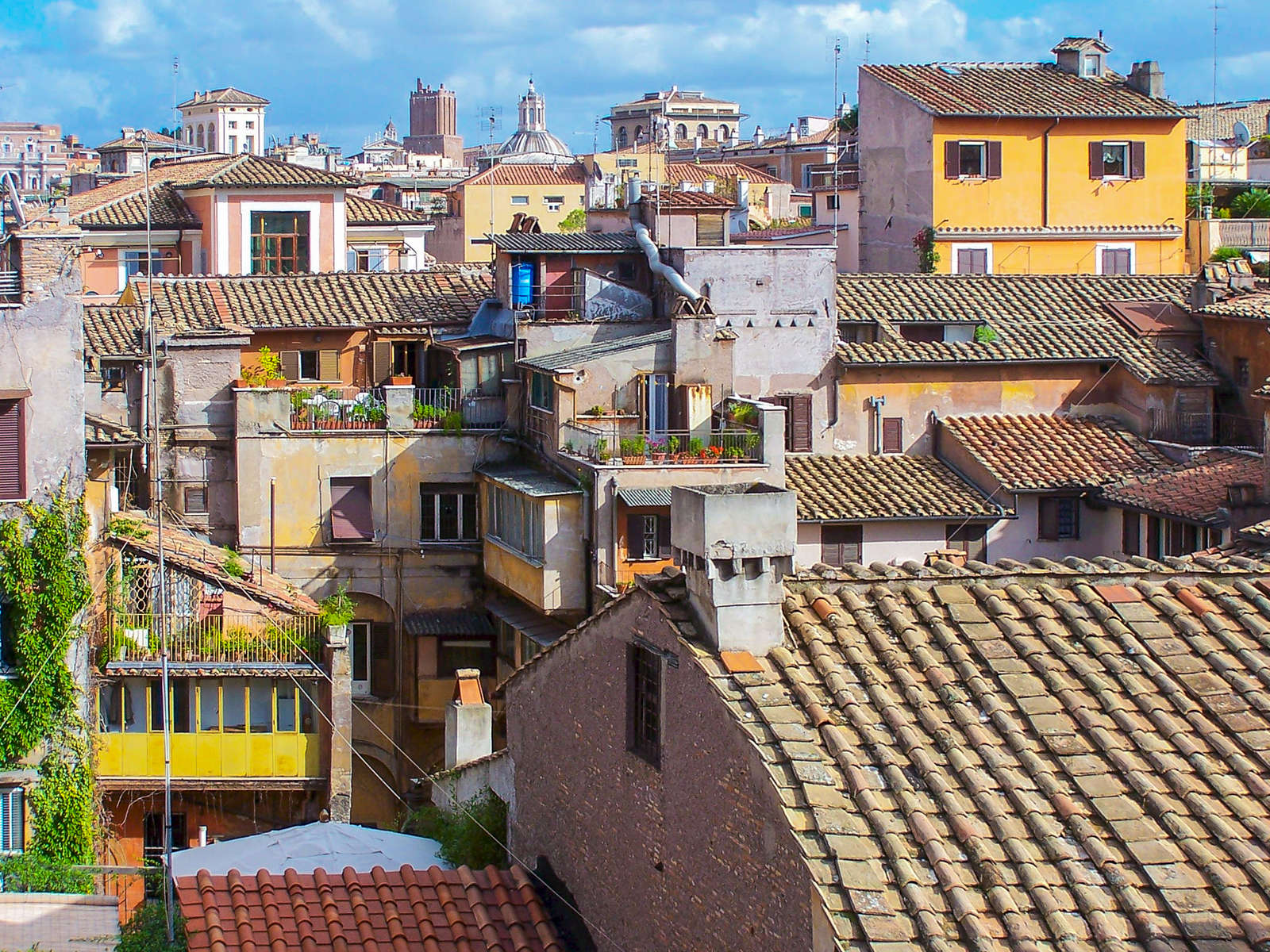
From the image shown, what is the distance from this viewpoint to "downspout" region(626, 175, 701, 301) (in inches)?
1401

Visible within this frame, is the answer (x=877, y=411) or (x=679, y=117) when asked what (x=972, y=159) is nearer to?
(x=877, y=411)

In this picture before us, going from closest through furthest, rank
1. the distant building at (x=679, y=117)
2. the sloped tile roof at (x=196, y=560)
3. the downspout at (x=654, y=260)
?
the sloped tile roof at (x=196, y=560)
the downspout at (x=654, y=260)
the distant building at (x=679, y=117)

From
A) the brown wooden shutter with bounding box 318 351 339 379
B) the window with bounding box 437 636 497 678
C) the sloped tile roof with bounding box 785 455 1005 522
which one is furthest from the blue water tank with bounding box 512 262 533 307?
the window with bounding box 437 636 497 678

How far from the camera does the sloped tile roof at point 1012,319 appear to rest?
3744 centimetres

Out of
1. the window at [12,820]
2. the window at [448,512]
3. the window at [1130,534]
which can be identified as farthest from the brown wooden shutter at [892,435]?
the window at [12,820]

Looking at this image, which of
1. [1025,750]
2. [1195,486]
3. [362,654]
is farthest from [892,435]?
[1025,750]

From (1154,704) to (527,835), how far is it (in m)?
6.28

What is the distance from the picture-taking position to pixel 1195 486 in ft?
108

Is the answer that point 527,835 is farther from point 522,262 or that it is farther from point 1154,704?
point 522,262

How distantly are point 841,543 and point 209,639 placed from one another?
11250 millimetres

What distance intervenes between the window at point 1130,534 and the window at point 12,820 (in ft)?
61.7

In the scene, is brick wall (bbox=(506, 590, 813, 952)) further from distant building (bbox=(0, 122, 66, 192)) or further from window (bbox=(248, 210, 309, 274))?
distant building (bbox=(0, 122, 66, 192))

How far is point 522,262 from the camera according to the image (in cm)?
3744

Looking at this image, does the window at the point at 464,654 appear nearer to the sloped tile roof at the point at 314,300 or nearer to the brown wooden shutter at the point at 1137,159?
the sloped tile roof at the point at 314,300
